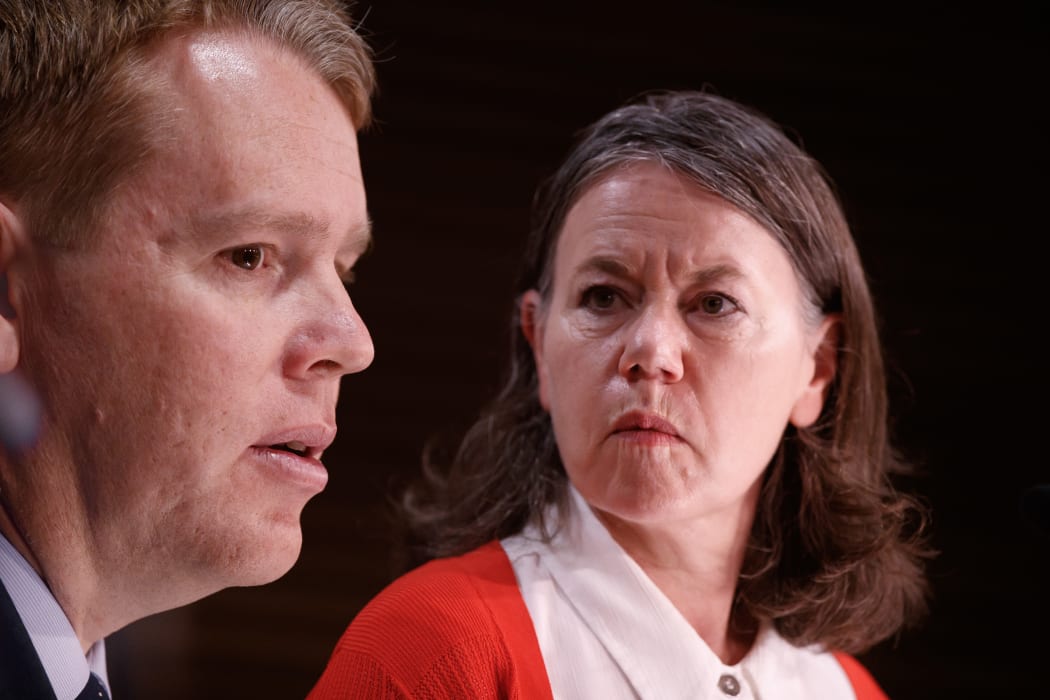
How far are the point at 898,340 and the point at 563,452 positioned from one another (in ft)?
7.21

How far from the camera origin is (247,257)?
1.50 m

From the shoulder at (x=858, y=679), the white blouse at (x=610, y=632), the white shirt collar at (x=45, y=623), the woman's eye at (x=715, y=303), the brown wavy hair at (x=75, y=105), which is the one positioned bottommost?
the shoulder at (x=858, y=679)

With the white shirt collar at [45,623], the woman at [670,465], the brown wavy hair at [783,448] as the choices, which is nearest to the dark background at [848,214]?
the brown wavy hair at [783,448]

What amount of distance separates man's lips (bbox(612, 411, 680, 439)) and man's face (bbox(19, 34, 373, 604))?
503 mm

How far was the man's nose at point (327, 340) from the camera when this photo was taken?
149 cm

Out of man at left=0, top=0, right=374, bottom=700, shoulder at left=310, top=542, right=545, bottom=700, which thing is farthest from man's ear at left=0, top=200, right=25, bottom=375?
shoulder at left=310, top=542, right=545, bottom=700

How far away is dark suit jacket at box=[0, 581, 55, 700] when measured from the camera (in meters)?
1.28

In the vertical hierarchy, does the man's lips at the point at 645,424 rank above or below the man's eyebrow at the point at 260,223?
below

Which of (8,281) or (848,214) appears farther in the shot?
(848,214)

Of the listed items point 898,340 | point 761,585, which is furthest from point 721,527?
point 898,340

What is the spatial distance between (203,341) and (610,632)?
865 millimetres

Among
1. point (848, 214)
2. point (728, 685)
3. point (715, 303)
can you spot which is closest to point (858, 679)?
point (728, 685)

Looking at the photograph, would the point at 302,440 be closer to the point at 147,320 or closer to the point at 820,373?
the point at 147,320

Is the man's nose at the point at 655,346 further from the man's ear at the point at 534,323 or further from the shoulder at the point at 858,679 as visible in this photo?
the shoulder at the point at 858,679
